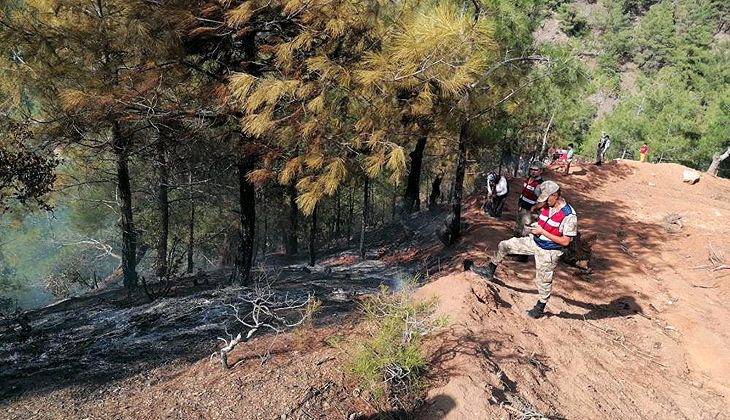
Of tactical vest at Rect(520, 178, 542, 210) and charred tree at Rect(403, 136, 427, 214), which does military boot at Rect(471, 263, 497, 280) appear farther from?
charred tree at Rect(403, 136, 427, 214)

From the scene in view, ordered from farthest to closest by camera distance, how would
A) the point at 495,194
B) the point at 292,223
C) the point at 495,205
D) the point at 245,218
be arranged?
the point at 292,223, the point at 495,205, the point at 495,194, the point at 245,218

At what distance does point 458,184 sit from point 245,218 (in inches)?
171

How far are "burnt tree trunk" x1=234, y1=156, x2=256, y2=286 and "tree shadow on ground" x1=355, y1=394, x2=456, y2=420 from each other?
5329 mm

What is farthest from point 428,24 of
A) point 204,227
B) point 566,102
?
point 204,227

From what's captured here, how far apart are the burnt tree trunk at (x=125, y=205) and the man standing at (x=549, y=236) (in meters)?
7.28

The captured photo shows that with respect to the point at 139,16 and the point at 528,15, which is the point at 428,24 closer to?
the point at 139,16

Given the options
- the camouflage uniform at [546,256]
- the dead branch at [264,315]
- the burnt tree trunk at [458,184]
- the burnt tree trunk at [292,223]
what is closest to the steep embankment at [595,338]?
the burnt tree trunk at [458,184]

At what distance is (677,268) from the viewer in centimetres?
877

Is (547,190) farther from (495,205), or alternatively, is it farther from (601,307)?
(495,205)

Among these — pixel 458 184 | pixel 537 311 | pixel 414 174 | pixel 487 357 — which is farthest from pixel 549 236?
pixel 414 174

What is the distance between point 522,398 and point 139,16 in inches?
279

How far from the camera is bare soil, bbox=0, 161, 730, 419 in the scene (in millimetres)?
3619

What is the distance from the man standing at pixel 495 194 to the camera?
980cm

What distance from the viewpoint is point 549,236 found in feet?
16.8
